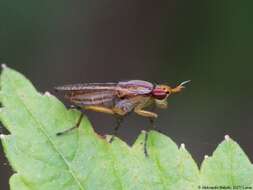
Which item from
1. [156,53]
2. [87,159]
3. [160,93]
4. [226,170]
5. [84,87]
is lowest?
[226,170]

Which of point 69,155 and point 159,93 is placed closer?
point 69,155

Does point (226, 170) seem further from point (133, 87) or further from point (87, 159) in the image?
point (133, 87)

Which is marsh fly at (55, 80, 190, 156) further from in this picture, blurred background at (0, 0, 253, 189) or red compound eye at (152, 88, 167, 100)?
blurred background at (0, 0, 253, 189)

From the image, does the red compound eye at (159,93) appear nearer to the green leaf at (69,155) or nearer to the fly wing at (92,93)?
the fly wing at (92,93)

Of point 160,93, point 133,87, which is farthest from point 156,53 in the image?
point 160,93

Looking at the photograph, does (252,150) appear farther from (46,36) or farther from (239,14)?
(46,36)

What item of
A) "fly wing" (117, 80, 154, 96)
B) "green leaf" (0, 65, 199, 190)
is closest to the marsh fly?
"fly wing" (117, 80, 154, 96)
